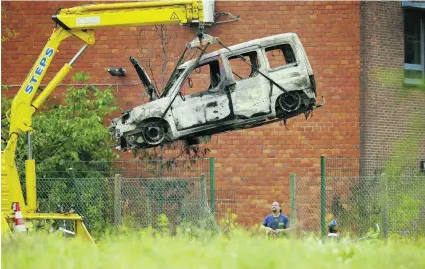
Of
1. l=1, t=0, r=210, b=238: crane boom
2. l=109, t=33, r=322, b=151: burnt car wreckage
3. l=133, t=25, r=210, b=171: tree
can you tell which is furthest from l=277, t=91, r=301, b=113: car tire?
l=133, t=25, r=210, b=171: tree

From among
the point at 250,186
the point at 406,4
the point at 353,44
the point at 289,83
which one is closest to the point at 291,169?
the point at 250,186

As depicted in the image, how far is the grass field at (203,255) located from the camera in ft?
28.8

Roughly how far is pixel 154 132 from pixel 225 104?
3.70ft

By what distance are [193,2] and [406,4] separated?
1004cm

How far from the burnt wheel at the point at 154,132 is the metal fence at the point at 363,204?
4428mm

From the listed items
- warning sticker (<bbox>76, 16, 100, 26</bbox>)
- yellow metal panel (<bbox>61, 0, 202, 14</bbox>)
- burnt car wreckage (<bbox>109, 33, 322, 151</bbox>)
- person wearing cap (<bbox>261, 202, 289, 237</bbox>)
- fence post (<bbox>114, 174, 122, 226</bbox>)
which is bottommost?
person wearing cap (<bbox>261, 202, 289, 237</bbox>)

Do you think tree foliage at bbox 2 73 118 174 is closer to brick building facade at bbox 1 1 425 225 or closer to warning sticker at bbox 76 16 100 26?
brick building facade at bbox 1 1 425 225

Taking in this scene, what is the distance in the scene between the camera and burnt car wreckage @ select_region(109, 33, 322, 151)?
16.9 meters

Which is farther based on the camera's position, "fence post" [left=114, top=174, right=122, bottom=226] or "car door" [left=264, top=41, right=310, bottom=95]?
"fence post" [left=114, top=174, right=122, bottom=226]

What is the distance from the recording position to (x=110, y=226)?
20.8 meters

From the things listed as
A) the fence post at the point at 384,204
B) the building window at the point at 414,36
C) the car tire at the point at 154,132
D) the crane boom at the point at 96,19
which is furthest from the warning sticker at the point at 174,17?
the building window at the point at 414,36

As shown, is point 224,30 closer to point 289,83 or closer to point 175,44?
point 175,44

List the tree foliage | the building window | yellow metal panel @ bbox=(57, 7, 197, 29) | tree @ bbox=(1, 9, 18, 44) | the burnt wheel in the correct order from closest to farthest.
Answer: the burnt wheel → yellow metal panel @ bbox=(57, 7, 197, 29) → the tree foliage → tree @ bbox=(1, 9, 18, 44) → the building window

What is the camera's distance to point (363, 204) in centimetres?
2209
